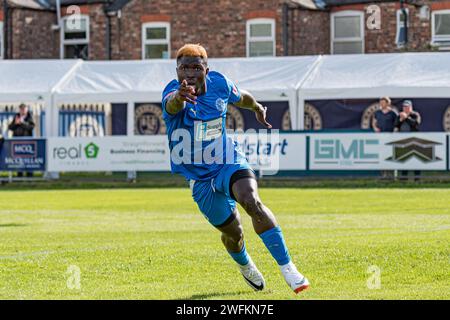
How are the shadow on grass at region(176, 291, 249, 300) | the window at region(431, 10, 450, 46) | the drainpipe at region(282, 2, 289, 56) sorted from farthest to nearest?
1. the drainpipe at region(282, 2, 289, 56)
2. the window at region(431, 10, 450, 46)
3. the shadow on grass at region(176, 291, 249, 300)

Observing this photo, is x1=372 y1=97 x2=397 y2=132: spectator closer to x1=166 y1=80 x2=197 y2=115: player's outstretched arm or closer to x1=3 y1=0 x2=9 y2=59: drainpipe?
x1=3 y1=0 x2=9 y2=59: drainpipe

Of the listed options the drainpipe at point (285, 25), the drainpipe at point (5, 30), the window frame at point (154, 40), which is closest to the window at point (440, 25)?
the drainpipe at point (285, 25)

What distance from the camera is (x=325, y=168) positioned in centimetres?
3125

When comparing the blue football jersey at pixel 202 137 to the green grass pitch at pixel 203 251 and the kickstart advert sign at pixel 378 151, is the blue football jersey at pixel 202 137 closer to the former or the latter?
the green grass pitch at pixel 203 251

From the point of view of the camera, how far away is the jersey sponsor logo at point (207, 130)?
1027cm

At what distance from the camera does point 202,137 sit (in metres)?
10.3

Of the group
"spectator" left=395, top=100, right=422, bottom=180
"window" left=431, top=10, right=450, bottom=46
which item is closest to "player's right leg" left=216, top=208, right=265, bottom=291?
"spectator" left=395, top=100, right=422, bottom=180

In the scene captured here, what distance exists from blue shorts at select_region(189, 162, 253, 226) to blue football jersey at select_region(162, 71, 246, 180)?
0.06 meters

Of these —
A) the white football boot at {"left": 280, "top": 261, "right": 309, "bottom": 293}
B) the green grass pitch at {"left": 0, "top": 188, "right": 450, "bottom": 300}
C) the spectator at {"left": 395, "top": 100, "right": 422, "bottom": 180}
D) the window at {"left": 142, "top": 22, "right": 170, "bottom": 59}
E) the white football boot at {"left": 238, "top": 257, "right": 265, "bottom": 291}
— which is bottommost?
the green grass pitch at {"left": 0, "top": 188, "right": 450, "bottom": 300}

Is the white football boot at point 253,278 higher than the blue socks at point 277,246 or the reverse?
the reverse

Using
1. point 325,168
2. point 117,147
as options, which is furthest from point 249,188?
point 117,147

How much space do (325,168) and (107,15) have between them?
53.8ft

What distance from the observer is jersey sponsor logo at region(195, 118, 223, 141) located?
33.7 ft
